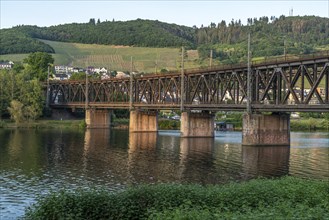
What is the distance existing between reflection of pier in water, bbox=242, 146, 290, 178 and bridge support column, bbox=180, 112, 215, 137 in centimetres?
2148

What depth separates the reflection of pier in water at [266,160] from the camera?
177ft

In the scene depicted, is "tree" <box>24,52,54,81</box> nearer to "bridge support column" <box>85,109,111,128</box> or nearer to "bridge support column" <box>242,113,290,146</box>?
"bridge support column" <box>85,109,111,128</box>

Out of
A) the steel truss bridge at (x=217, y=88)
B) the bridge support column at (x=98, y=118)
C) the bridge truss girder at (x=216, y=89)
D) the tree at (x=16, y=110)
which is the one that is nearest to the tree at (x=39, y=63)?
the bridge truss girder at (x=216, y=89)

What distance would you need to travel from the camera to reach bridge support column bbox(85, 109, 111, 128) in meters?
136

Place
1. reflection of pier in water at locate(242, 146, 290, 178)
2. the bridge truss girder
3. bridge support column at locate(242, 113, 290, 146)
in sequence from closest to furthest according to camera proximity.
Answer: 1. reflection of pier in water at locate(242, 146, 290, 178)
2. the bridge truss girder
3. bridge support column at locate(242, 113, 290, 146)

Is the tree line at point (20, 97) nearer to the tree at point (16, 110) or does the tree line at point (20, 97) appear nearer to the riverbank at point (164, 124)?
the tree at point (16, 110)

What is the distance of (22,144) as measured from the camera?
79875 mm

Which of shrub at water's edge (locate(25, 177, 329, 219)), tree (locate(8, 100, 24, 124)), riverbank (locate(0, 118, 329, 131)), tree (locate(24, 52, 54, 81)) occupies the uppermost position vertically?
tree (locate(24, 52, 54, 81))

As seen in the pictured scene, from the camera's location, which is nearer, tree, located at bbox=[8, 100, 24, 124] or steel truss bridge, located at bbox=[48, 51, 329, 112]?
steel truss bridge, located at bbox=[48, 51, 329, 112]

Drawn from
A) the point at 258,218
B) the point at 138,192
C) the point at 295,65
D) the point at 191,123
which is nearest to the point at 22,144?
the point at 191,123

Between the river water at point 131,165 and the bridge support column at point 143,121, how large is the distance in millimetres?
32099

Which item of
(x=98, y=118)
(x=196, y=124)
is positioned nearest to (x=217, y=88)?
(x=196, y=124)

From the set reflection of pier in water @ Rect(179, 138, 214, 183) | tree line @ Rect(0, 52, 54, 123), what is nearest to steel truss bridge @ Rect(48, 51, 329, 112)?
reflection of pier in water @ Rect(179, 138, 214, 183)

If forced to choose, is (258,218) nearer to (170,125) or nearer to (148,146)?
(148,146)
